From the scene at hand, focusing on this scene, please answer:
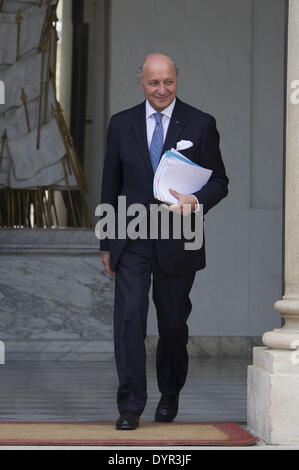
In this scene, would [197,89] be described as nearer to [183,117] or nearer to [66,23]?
[66,23]

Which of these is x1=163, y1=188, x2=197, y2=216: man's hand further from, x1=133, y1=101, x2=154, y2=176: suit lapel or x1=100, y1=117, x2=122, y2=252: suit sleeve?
x1=100, y1=117, x2=122, y2=252: suit sleeve

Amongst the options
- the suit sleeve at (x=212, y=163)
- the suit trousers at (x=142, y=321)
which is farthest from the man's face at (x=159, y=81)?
the suit trousers at (x=142, y=321)

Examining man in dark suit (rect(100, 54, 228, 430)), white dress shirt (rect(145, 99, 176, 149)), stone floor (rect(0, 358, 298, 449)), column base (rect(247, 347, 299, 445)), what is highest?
white dress shirt (rect(145, 99, 176, 149))

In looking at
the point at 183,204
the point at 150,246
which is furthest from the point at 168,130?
the point at 150,246

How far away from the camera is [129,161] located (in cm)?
593

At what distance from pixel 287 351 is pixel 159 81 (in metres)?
1.45

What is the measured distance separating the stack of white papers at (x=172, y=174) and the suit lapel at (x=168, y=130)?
0.21 metres

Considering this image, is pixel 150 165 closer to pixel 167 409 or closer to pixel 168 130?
pixel 168 130

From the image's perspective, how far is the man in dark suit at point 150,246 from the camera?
5.80m

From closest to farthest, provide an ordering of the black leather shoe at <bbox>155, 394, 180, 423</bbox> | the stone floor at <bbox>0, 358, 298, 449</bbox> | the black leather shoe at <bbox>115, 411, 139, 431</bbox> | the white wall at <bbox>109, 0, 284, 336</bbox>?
1. the black leather shoe at <bbox>115, 411, 139, 431</bbox>
2. the black leather shoe at <bbox>155, 394, 180, 423</bbox>
3. the stone floor at <bbox>0, 358, 298, 449</bbox>
4. the white wall at <bbox>109, 0, 284, 336</bbox>

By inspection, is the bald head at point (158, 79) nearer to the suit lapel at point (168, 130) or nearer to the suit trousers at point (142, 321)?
Answer: the suit lapel at point (168, 130)

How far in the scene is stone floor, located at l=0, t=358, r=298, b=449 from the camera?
22.0ft

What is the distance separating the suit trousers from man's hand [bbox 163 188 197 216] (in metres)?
0.28

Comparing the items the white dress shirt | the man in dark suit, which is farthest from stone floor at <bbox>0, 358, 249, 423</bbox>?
the white dress shirt
